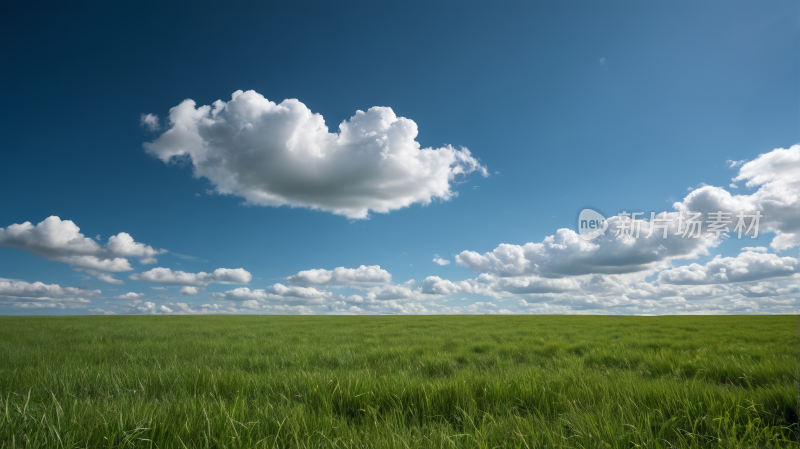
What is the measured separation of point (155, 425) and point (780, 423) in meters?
4.85

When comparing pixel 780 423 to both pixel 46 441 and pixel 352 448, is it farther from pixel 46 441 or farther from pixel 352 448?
pixel 46 441

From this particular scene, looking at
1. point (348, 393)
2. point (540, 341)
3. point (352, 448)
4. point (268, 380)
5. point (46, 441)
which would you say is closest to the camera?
point (46, 441)

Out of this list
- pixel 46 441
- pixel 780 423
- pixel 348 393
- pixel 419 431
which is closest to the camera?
pixel 46 441

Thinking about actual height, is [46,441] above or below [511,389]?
above

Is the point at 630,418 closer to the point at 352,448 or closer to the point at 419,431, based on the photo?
the point at 419,431

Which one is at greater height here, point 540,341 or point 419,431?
point 419,431

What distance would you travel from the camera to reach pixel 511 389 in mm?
3717

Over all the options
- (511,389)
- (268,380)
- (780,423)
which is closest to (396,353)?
(268,380)

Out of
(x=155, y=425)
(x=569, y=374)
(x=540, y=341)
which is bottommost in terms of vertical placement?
(x=540, y=341)

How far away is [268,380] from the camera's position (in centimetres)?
440

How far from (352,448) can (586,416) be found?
1.84m

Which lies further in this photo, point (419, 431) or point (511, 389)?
point (511, 389)

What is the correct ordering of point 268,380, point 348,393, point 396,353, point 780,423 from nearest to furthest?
point 780,423, point 348,393, point 268,380, point 396,353

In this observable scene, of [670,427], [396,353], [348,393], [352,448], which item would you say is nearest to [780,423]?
[670,427]
